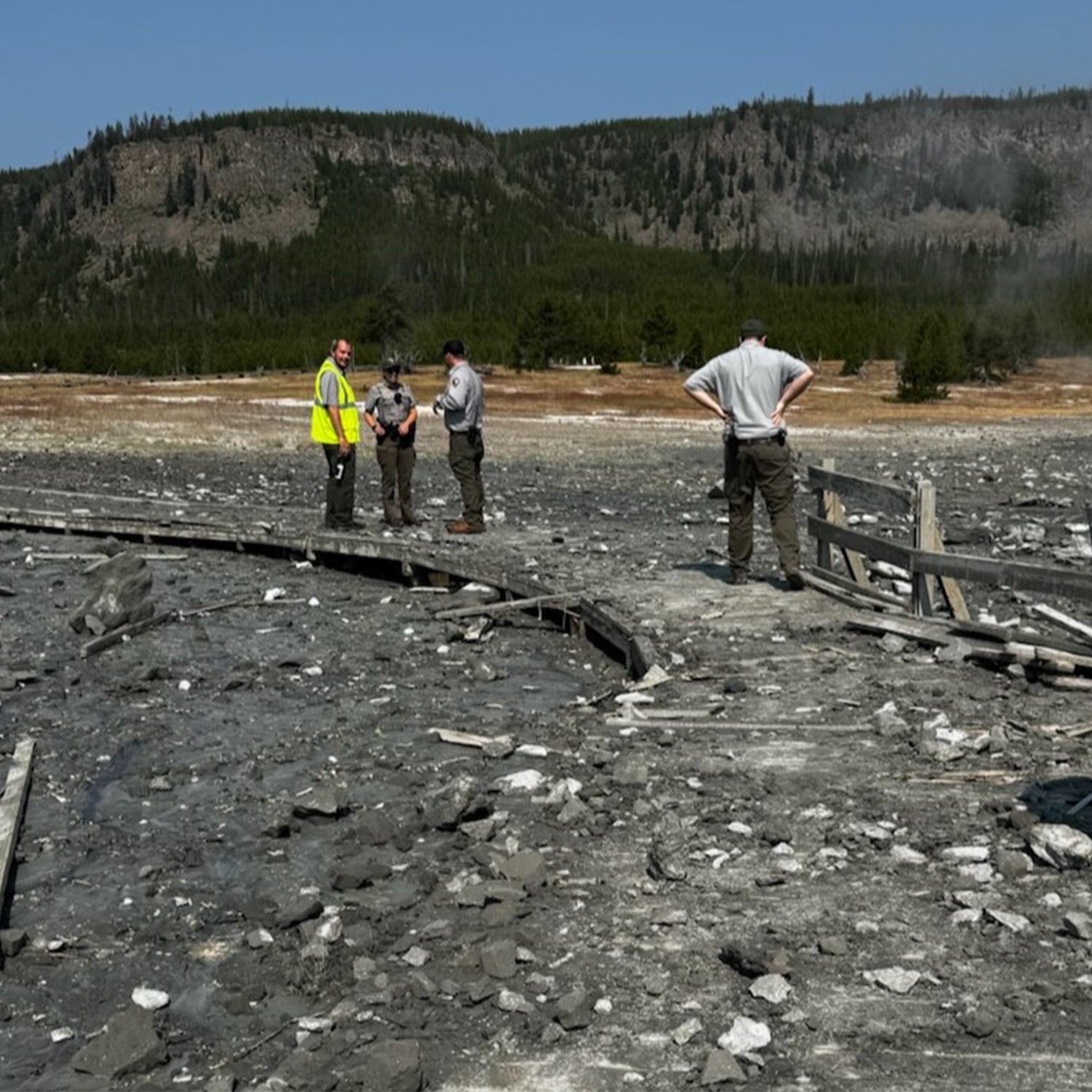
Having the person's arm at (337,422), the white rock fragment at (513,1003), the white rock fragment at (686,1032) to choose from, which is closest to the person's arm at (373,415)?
the person's arm at (337,422)

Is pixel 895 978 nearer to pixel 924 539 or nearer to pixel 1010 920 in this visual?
pixel 1010 920

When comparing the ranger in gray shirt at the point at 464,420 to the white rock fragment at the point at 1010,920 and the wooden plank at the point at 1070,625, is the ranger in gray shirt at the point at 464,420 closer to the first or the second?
the wooden plank at the point at 1070,625

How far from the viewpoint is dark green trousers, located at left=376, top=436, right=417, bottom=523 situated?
59.3ft

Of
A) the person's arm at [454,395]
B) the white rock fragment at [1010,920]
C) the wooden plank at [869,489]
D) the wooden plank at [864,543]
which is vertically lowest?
the white rock fragment at [1010,920]

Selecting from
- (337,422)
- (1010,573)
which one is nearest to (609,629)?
(1010,573)

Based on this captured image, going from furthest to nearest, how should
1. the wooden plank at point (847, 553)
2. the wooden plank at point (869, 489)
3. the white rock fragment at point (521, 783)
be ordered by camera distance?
the wooden plank at point (847, 553), the wooden plank at point (869, 489), the white rock fragment at point (521, 783)

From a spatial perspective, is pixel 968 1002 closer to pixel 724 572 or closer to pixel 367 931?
pixel 367 931

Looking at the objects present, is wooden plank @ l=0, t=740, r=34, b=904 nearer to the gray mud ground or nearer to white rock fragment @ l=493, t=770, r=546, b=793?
the gray mud ground

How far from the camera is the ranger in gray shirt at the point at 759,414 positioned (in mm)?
12070

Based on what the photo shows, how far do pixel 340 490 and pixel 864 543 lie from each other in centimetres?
833

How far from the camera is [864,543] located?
38.5 ft

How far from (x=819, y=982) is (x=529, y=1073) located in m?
1.16

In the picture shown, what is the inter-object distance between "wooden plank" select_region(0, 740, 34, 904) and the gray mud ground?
0.45ft

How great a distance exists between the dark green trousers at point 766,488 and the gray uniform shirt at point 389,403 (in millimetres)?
6206
